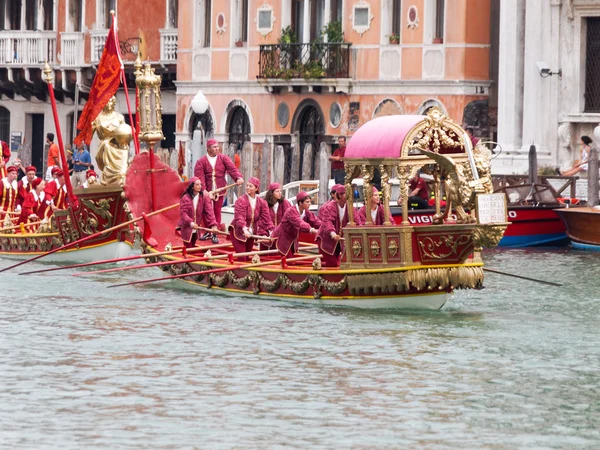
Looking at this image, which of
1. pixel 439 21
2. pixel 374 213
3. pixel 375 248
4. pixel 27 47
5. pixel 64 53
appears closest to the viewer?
pixel 375 248

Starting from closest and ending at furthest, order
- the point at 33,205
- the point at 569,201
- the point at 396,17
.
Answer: the point at 33,205, the point at 569,201, the point at 396,17

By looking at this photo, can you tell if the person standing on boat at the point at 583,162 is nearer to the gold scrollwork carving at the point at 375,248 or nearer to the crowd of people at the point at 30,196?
the crowd of people at the point at 30,196

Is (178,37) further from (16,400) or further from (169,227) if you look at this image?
(16,400)

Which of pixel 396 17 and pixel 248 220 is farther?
pixel 396 17

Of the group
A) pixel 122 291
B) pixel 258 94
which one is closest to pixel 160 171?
pixel 122 291

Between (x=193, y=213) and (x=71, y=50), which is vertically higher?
(x=71, y=50)

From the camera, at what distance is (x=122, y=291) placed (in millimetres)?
22406

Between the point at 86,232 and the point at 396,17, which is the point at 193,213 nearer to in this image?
the point at 86,232

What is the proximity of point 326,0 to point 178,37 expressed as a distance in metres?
5.76

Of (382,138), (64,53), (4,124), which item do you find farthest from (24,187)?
(4,124)

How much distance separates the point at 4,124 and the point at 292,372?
113 ft

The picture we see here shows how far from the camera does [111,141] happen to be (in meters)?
25.8

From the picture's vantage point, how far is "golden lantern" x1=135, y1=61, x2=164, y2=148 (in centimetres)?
2450

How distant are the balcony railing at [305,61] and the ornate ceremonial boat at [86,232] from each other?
11.5 m
